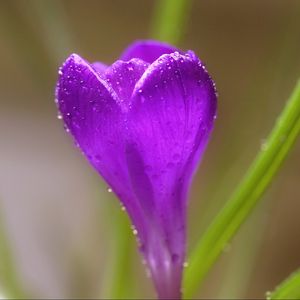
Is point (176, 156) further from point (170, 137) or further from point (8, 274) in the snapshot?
point (8, 274)

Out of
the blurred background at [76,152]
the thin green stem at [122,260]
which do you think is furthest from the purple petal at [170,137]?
the blurred background at [76,152]

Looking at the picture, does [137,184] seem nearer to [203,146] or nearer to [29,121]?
[203,146]

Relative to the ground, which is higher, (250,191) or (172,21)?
(172,21)

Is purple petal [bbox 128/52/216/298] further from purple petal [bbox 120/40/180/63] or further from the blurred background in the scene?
the blurred background

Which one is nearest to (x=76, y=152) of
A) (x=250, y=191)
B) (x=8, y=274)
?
(x=8, y=274)

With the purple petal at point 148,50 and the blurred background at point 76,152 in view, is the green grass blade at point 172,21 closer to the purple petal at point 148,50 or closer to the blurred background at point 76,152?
the purple petal at point 148,50

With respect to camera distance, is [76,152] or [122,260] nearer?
[122,260]

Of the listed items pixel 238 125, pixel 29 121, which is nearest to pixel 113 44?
pixel 29 121
